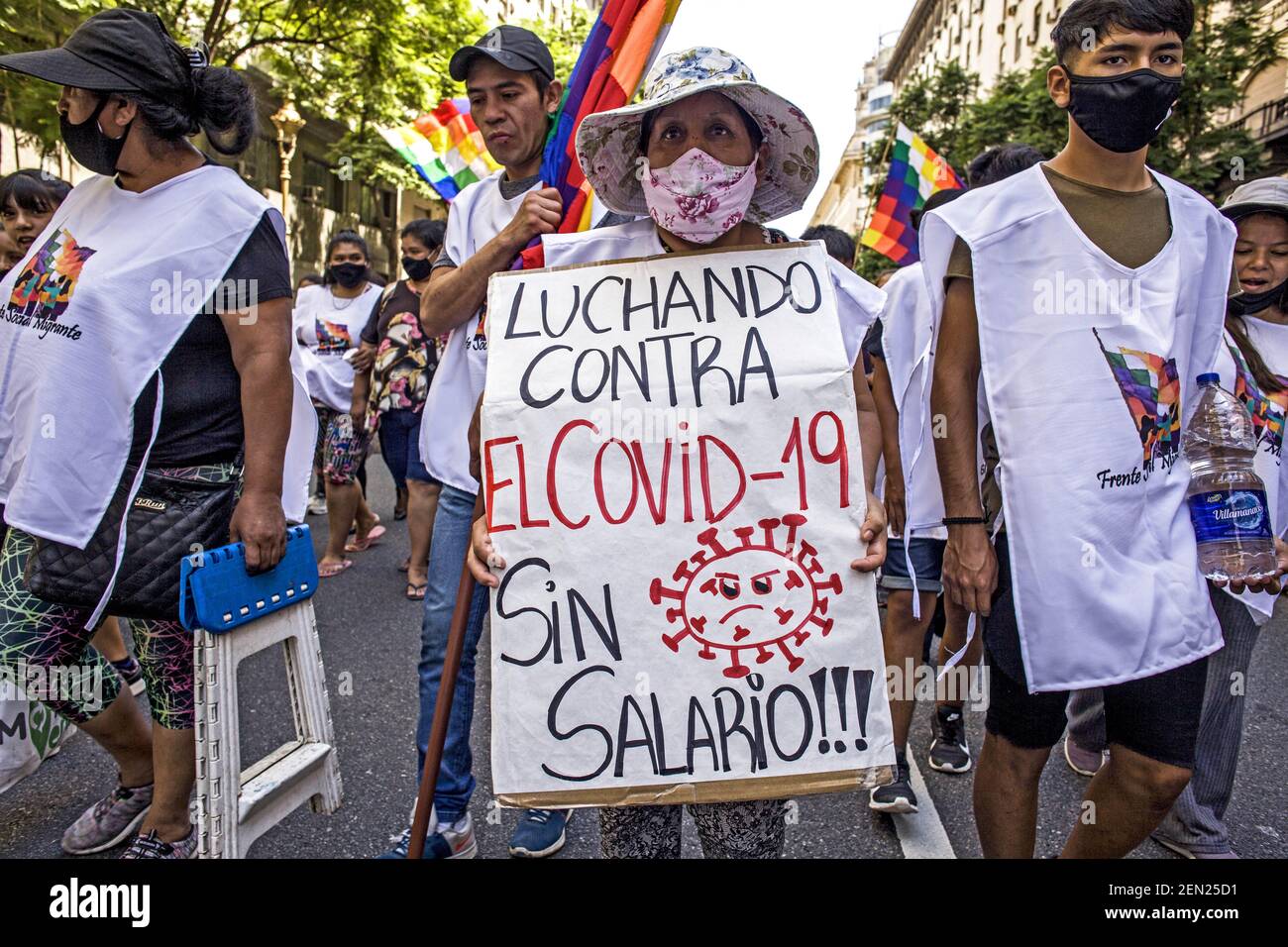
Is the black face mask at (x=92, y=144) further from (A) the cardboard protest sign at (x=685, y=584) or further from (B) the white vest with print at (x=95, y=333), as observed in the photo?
(A) the cardboard protest sign at (x=685, y=584)

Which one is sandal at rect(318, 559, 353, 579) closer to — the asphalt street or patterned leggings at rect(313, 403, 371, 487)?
patterned leggings at rect(313, 403, 371, 487)

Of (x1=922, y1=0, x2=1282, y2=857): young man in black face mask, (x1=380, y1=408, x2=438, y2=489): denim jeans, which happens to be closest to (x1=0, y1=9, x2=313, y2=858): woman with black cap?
(x1=922, y1=0, x2=1282, y2=857): young man in black face mask

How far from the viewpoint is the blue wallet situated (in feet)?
7.50

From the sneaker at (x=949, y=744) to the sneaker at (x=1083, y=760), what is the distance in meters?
0.38

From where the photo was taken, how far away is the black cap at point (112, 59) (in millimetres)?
2316

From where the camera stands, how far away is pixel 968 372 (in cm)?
227

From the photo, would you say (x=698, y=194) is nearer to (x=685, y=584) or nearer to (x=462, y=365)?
(x=685, y=584)

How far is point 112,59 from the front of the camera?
2367 millimetres

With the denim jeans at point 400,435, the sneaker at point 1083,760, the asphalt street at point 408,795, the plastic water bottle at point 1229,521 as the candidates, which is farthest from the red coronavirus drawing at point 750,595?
the denim jeans at point 400,435

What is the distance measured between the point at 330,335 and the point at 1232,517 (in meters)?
5.82

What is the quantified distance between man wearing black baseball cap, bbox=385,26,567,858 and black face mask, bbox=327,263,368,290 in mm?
4154

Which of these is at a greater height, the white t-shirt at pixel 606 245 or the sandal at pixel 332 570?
the white t-shirt at pixel 606 245

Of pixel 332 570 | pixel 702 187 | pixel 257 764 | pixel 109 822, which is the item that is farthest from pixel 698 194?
pixel 332 570
